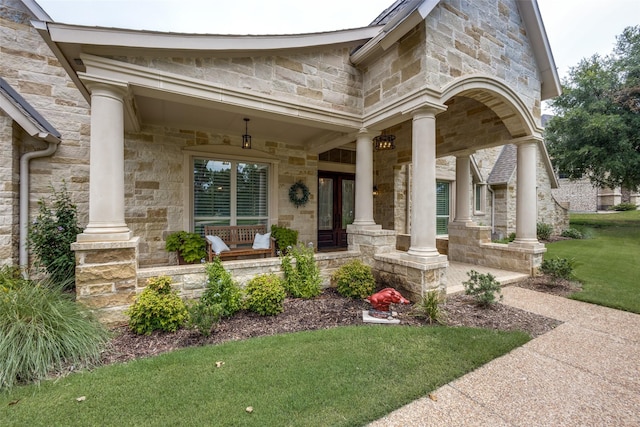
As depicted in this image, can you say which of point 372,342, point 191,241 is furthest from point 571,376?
point 191,241

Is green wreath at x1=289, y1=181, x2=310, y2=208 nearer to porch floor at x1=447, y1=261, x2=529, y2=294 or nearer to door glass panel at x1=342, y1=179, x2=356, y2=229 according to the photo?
door glass panel at x1=342, y1=179, x2=356, y2=229

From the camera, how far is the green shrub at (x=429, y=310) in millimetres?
3633

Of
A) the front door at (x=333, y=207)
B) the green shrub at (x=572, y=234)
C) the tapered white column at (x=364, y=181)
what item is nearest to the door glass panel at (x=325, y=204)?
the front door at (x=333, y=207)

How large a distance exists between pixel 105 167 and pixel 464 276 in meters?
6.34

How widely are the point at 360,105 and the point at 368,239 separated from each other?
250 centimetres

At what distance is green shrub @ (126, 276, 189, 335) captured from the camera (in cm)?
314

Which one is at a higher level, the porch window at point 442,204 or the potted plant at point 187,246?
the porch window at point 442,204

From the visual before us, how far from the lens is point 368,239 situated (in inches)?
198

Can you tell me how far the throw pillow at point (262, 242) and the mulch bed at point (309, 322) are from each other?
6.69ft

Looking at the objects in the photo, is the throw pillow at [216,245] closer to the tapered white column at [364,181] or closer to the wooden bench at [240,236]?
the wooden bench at [240,236]

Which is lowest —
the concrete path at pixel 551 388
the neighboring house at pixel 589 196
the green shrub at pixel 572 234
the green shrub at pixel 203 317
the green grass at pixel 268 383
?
the concrete path at pixel 551 388

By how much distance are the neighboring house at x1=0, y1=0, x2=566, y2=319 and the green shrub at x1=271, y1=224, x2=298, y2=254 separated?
1.98 ft

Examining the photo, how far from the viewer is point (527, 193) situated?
5.85 m

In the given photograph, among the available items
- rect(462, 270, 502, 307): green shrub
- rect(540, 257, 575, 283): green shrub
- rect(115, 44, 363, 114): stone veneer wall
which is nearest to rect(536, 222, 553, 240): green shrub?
rect(540, 257, 575, 283): green shrub
